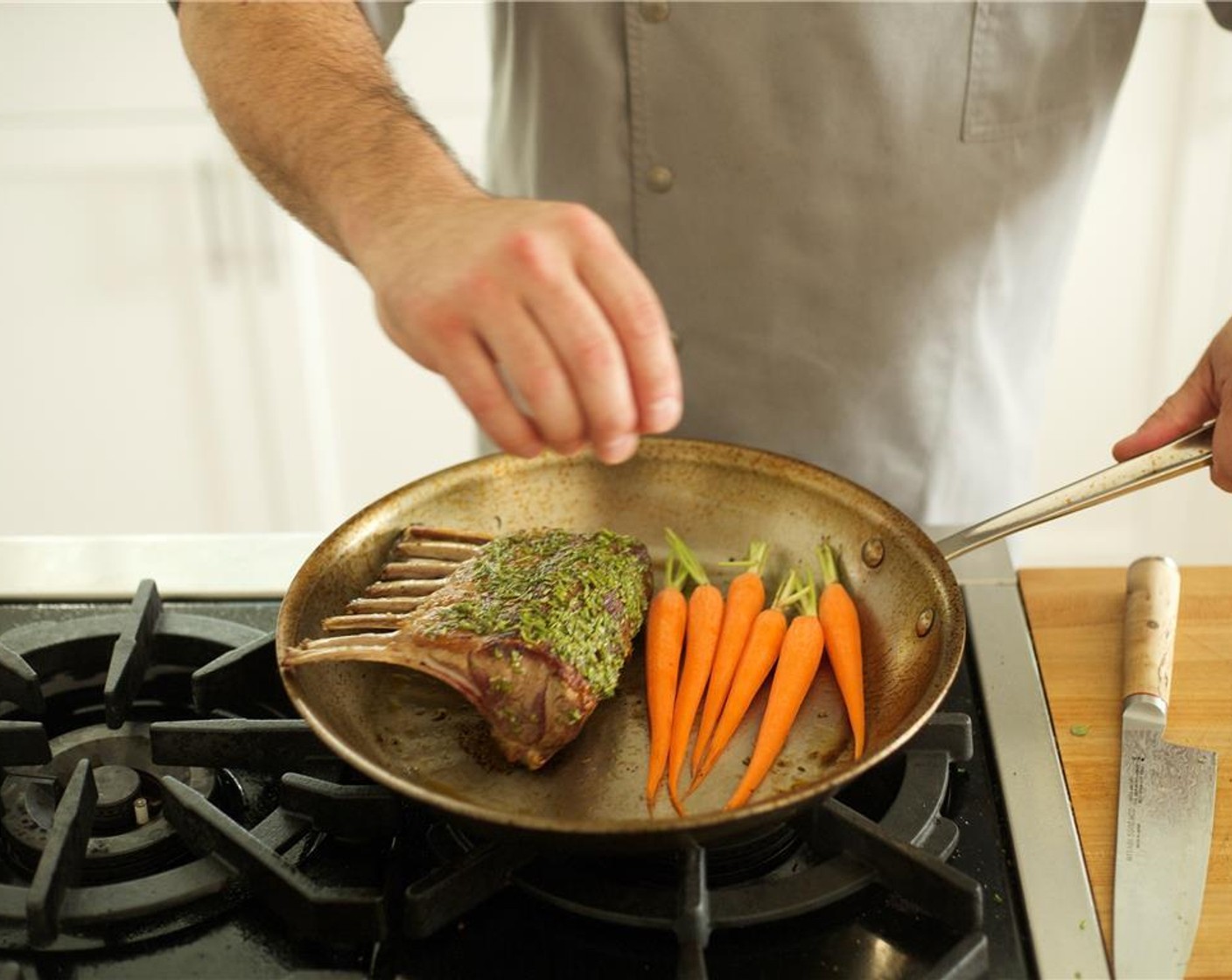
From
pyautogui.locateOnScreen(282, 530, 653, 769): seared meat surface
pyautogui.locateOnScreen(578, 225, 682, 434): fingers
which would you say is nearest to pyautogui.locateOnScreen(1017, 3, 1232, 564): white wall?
pyautogui.locateOnScreen(282, 530, 653, 769): seared meat surface

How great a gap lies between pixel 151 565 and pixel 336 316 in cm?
135

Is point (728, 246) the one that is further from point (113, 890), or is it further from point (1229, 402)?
point (113, 890)

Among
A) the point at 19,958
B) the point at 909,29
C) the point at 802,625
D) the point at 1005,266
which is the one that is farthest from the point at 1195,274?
the point at 19,958

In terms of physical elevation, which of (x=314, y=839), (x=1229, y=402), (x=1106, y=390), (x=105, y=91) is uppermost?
Result: (x=105, y=91)

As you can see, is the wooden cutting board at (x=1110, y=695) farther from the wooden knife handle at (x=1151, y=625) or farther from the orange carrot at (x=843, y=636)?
the orange carrot at (x=843, y=636)

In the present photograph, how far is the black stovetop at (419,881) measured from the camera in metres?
0.80

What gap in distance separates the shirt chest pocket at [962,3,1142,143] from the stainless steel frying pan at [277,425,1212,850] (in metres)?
0.54

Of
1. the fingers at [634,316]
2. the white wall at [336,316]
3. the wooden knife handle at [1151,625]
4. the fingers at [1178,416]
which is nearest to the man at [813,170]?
the fingers at [1178,416]

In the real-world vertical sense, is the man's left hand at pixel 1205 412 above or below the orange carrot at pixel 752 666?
above

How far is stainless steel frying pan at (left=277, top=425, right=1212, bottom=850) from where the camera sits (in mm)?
831

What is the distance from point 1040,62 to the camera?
143 cm

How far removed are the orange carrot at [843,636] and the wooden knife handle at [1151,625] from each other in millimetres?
223

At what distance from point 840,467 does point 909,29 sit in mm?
526

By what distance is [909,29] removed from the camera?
1.39m
